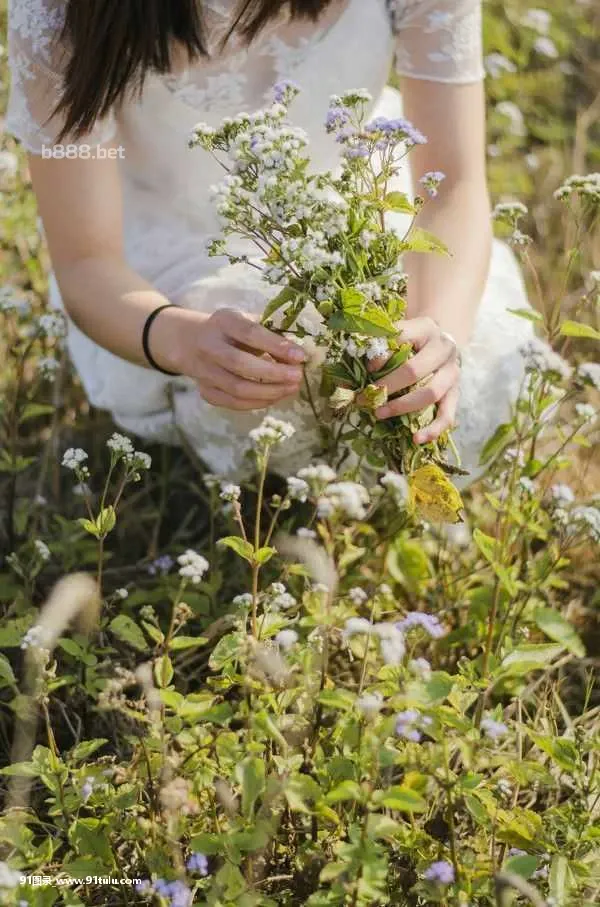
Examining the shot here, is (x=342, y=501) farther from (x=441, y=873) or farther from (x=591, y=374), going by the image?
(x=591, y=374)

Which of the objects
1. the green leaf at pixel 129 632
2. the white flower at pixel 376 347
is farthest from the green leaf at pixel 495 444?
the green leaf at pixel 129 632

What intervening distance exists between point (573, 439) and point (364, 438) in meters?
0.35

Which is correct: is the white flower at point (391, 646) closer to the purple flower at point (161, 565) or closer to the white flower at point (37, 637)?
the white flower at point (37, 637)

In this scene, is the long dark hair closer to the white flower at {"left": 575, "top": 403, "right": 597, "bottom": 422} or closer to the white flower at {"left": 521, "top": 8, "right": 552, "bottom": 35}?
the white flower at {"left": 575, "top": 403, "right": 597, "bottom": 422}

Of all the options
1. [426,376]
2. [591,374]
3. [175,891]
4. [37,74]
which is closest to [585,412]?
[591,374]

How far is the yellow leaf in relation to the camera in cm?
Answer: 140

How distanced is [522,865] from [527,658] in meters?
0.26

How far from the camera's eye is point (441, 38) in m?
1.84

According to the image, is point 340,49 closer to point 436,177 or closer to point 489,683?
point 436,177

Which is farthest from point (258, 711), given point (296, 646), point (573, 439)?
point (573, 439)

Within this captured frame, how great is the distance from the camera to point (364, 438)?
4.90ft

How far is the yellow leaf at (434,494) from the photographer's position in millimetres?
1396

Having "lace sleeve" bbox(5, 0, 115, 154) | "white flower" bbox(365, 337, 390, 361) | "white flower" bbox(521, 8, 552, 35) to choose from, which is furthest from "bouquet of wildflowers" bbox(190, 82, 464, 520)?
"white flower" bbox(521, 8, 552, 35)

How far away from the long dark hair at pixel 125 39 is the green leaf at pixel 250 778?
1066mm
